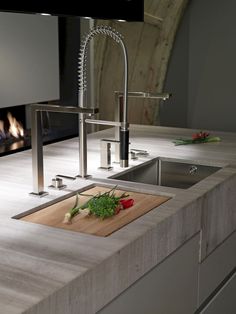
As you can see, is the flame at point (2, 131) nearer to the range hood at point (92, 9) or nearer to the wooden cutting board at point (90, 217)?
the range hood at point (92, 9)

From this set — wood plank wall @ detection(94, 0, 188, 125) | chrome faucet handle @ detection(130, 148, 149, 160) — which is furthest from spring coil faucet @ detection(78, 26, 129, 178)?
wood plank wall @ detection(94, 0, 188, 125)

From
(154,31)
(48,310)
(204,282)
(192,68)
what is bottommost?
(204,282)

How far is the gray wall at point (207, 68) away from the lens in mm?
4438

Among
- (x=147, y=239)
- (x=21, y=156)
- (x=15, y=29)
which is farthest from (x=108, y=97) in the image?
(x=147, y=239)

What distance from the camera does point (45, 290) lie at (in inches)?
38.0

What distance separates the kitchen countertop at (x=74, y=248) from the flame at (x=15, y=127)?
0.83 meters

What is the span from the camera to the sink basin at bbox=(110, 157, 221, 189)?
2.04 m

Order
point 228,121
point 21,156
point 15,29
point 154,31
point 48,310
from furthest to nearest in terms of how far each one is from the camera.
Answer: point 228,121
point 154,31
point 15,29
point 21,156
point 48,310

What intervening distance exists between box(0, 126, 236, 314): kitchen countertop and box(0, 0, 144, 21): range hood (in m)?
0.55

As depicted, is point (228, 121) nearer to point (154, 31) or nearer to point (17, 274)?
point (154, 31)

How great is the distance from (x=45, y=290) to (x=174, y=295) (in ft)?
2.06

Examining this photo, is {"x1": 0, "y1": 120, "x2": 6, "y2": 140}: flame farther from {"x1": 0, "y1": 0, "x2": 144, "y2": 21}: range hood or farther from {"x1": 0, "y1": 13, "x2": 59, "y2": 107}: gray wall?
{"x1": 0, "y1": 0, "x2": 144, "y2": 21}: range hood

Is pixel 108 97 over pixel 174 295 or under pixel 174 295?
over

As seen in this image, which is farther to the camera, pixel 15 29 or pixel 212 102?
pixel 212 102
